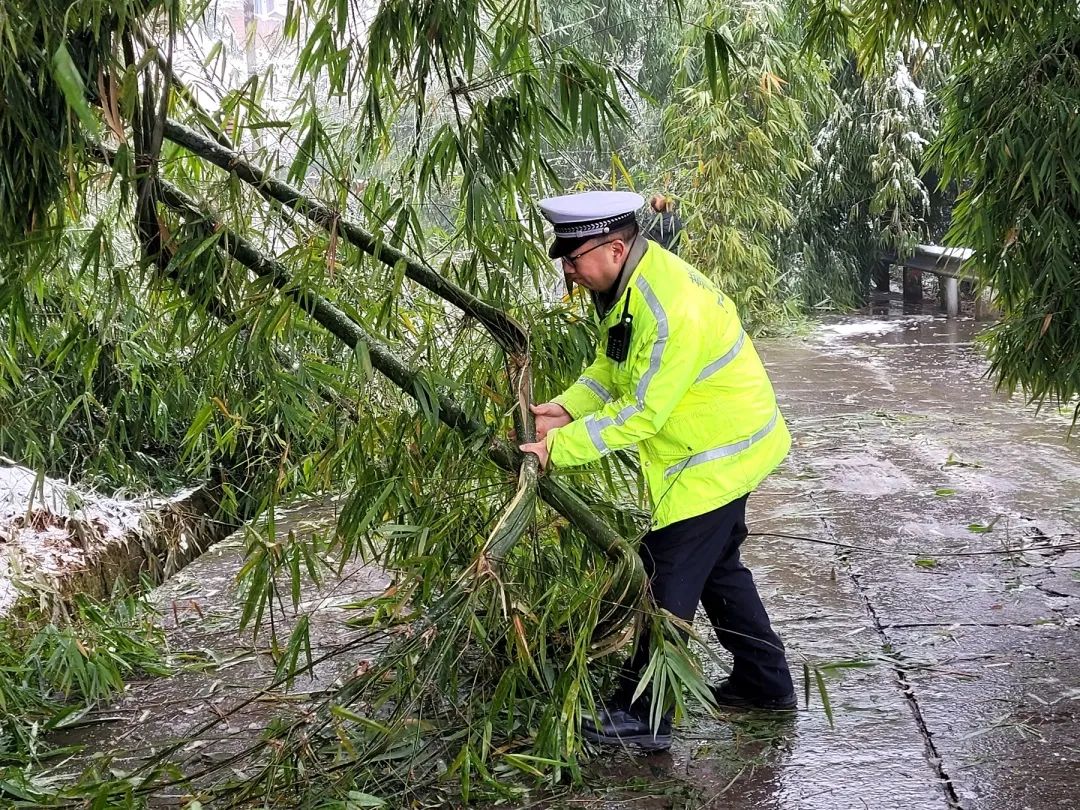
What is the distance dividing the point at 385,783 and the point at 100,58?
1.83m

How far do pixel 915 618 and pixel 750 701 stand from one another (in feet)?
2.97

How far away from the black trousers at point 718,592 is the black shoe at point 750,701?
0.06ft

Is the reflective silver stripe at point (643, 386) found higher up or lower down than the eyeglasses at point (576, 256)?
Answer: lower down

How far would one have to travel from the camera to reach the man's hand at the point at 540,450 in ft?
9.94

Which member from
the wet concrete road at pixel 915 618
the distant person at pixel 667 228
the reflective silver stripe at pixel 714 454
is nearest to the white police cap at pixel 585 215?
the reflective silver stripe at pixel 714 454

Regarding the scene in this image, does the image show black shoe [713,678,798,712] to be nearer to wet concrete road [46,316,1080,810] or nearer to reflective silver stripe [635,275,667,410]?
wet concrete road [46,316,1080,810]

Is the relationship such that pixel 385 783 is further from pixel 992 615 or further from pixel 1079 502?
pixel 1079 502

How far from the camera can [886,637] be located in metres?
3.88

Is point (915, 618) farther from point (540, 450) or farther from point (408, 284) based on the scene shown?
point (408, 284)

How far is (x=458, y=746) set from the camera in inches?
122

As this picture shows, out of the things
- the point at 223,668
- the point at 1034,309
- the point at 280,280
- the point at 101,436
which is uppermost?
the point at 280,280

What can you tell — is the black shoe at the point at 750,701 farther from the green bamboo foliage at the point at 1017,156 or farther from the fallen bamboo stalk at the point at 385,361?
the green bamboo foliage at the point at 1017,156

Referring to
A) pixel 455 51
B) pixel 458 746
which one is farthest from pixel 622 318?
pixel 458 746

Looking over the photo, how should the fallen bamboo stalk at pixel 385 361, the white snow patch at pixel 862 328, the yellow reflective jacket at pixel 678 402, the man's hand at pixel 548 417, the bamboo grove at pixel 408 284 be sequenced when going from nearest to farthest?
the bamboo grove at pixel 408 284 < the fallen bamboo stalk at pixel 385 361 < the yellow reflective jacket at pixel 678 402 < the man's hand at pixel 548 417 < the white snow patch at pixel 862 328
